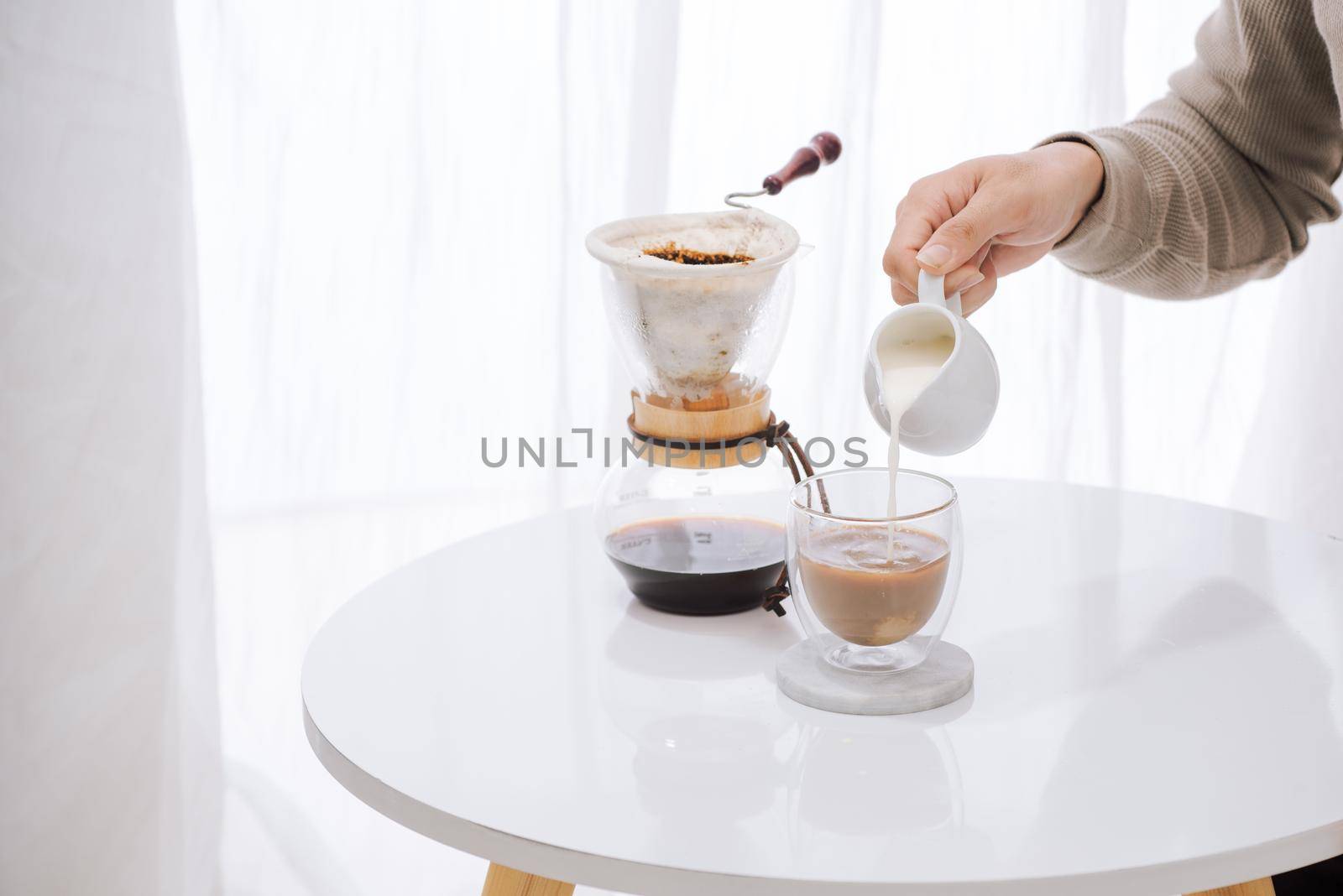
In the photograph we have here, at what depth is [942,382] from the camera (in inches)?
31.0

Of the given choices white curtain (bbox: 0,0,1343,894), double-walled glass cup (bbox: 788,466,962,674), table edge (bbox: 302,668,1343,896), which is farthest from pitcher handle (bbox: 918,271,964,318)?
white curtain (bbox: 0,0,1343,894)

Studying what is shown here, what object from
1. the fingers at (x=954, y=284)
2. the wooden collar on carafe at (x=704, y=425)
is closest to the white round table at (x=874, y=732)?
the wooden collar on carafe at (x=704, y=425)

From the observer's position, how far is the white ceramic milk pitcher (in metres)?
0.79

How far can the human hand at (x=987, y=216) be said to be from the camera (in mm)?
873

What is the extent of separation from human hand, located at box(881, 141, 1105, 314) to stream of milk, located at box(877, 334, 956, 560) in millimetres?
54

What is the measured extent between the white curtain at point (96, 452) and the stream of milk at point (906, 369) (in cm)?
88

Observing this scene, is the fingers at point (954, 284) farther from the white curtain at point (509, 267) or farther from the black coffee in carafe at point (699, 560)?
the white curtain at point (509, 267)

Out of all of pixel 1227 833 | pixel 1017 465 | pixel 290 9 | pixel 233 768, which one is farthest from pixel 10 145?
pixel 1017 465

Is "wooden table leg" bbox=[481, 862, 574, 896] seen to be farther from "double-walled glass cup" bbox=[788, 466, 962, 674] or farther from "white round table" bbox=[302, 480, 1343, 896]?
"double-walled glass cup" bbox=[788, 466, 962, 674]

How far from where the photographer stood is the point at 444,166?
68.8 inches

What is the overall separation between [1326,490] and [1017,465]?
472 mm

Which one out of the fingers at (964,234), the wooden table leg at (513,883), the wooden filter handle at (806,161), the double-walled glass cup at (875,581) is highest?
the wooden filter handle at (806,161)

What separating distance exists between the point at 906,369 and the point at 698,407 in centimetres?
15

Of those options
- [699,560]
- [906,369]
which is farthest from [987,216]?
[699,560]
